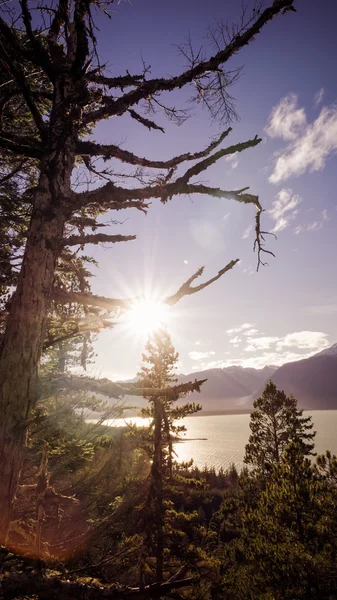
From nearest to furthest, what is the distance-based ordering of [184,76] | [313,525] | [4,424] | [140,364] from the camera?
[4,424]
[184,76]
[313,525]
[140,364]

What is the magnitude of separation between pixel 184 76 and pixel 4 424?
153 inches

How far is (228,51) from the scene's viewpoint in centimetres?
285

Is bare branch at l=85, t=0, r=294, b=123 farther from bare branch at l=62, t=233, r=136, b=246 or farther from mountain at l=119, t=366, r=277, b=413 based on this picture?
mountain at l=119, t=366, r=277, b=413

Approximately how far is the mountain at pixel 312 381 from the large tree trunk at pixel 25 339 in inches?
5774

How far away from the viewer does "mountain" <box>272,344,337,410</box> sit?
423 feet

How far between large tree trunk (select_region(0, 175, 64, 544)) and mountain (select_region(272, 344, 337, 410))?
14667 cm

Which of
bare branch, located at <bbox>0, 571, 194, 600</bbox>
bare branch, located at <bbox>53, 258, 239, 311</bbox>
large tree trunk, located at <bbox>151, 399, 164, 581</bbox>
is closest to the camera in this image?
bare branch, located at <bbox>0, 571, 194, 600</bbox>

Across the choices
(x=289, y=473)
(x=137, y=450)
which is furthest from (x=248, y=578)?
(x=137, y=450)

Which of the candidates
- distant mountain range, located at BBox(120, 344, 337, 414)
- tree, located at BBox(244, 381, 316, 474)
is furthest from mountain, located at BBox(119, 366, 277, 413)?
tree, located at BBox(244, 381, 316, 474)

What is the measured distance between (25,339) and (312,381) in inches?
6439

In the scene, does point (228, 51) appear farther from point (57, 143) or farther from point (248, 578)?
point (248, 578)

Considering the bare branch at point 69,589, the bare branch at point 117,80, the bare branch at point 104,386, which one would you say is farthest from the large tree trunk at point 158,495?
the bare branch at point 117,80

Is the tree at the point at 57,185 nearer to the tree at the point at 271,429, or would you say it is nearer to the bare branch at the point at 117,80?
the bare branch at the point at 117,80

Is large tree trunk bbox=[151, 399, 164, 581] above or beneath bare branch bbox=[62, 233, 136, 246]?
beneath
